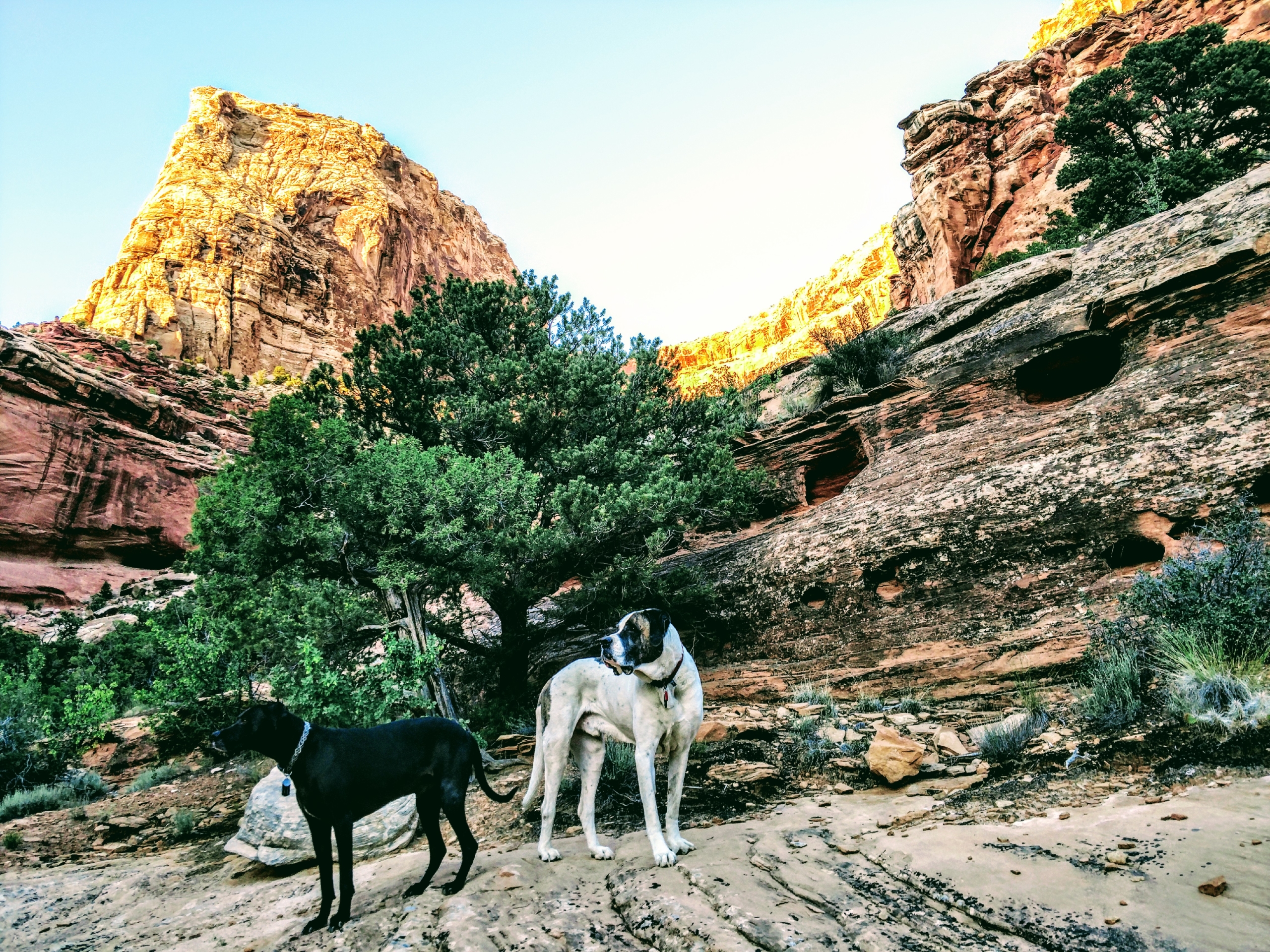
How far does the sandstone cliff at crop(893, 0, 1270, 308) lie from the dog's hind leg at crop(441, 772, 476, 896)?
36.0m

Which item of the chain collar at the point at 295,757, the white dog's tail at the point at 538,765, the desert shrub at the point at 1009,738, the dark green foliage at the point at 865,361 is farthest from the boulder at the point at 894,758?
the dark green foliage at the point at 865,361

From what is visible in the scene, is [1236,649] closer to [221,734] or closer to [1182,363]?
[1182,363]

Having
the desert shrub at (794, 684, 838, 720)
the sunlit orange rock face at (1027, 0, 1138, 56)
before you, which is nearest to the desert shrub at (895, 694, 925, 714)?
the desert shrub at (794, 684, 838, 720)

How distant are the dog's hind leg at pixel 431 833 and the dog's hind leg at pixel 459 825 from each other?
73 mm

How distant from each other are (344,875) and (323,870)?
30 cm

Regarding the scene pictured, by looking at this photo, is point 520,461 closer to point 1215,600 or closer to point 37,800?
point 37,800

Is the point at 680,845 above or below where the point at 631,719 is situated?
below

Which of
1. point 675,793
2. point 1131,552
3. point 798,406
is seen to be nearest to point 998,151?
point 798,406

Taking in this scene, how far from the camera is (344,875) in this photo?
12.4 feet

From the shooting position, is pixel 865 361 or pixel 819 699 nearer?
pixel 819 699

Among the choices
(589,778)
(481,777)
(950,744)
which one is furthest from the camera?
(950,744)

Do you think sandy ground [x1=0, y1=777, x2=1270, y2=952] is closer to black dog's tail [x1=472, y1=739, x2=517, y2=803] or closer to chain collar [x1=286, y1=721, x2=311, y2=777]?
black dog's tail [x1=472, y1=739, x2=517, y2=803]

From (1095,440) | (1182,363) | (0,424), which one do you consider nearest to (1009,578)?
(1095,440)

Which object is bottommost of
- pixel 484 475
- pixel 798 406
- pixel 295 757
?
pixel 295 757
